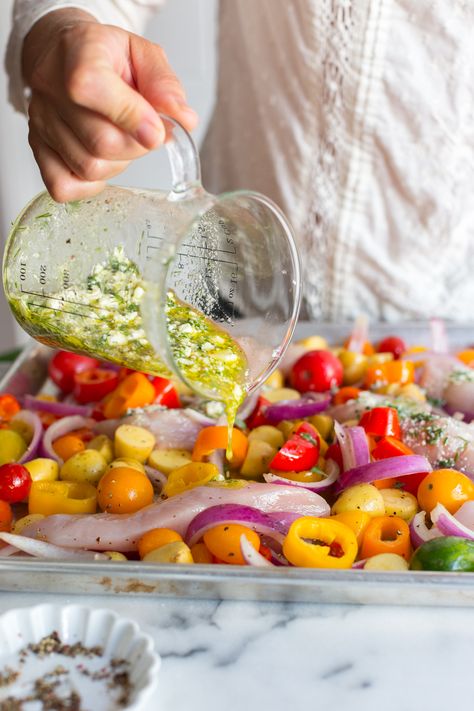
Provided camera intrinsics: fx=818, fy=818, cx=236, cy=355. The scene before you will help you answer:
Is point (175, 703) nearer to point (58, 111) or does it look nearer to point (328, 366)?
point (58, 111)

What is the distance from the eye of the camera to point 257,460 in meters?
1.31

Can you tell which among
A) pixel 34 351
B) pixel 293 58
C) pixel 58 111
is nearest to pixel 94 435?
pixel 34 351

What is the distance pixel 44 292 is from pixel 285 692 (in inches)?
Answer: 21.8

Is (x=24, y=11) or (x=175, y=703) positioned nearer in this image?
(x=175, y=703)

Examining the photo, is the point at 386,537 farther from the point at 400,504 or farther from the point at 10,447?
the point at 10,447

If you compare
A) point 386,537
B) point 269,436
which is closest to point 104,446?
point 269,436

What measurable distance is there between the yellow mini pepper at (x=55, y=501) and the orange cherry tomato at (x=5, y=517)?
32 mm

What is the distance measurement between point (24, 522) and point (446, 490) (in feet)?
1.96

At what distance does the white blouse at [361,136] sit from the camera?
1.57m

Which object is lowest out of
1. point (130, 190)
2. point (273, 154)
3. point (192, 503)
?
point (192, 503)

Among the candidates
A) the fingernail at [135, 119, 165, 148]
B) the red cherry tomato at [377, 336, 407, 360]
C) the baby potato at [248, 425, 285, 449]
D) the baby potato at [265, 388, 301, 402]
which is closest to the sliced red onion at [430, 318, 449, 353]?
the red cherry tomato at [377, 336, 407, 360]

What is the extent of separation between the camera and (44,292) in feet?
3.37

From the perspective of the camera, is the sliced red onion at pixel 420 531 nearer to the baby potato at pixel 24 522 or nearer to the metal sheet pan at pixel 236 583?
the metal sheet pan at pixel 236 583

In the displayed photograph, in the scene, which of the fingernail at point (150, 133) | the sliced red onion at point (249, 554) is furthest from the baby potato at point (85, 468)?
the fingernail at point (150, 133)
